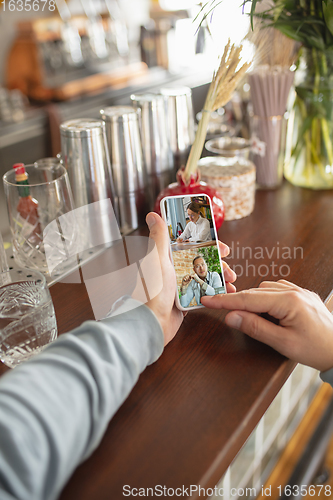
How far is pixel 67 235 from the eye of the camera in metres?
0.75

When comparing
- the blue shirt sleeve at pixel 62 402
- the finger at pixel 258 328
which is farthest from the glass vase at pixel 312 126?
the blue shirt sleeve at pixel 62 402

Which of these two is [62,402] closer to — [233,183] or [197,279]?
[197,279]

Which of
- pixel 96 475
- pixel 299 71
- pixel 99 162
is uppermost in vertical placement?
pixel 299 71

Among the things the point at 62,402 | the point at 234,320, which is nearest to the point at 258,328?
the point at 234,320

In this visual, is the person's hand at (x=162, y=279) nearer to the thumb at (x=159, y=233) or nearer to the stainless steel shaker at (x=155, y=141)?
the thumb at (x=159, y=233)

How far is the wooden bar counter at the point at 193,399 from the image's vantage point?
427 millimetres

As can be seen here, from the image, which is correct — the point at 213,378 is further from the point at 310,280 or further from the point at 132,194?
the point at 132,194

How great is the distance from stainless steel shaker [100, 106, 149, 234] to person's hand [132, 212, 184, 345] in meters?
0.25

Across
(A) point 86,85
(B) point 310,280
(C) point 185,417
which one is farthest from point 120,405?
(A) point 86,85

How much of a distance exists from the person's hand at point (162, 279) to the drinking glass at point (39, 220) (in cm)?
20

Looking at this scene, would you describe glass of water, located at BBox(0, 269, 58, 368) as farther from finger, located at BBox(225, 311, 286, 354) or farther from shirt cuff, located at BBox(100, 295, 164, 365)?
finger, located at BBox(225, 311, 286, 354)

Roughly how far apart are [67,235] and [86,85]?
204 cm

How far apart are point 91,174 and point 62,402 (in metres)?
0.48

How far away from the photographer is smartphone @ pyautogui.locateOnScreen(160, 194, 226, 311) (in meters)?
0.62
